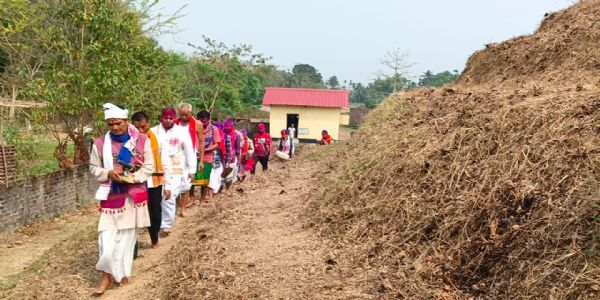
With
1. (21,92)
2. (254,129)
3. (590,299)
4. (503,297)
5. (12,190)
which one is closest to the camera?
(590,299)

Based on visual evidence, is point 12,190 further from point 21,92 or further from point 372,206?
point 372,206

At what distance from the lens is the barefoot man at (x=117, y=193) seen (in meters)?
4.70

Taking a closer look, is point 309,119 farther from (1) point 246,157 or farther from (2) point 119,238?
(2) point 119,238

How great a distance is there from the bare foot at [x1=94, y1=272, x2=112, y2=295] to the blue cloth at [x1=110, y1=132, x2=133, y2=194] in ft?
2.55

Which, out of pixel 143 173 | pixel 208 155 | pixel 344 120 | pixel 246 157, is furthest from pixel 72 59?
pixel 344 120

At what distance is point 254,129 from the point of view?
2919 centimetres

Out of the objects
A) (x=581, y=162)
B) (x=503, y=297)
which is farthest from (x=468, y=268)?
(x=581, y=162)

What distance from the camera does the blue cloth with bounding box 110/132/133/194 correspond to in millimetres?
4766

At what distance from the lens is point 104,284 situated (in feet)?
15.6

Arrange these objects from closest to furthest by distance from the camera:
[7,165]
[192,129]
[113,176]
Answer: [113,176], [192,129], [7,165]

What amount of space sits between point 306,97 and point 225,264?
85.0ft

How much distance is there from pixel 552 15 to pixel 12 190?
9.97 meters

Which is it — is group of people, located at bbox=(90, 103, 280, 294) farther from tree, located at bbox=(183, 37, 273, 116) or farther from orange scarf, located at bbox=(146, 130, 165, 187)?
tree, located at bbox=(183, 37, 273, 116)

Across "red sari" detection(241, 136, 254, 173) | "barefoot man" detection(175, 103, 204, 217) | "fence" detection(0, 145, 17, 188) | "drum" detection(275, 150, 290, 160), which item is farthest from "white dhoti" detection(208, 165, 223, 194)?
"drum" detection(275, 150, 290, 160)
